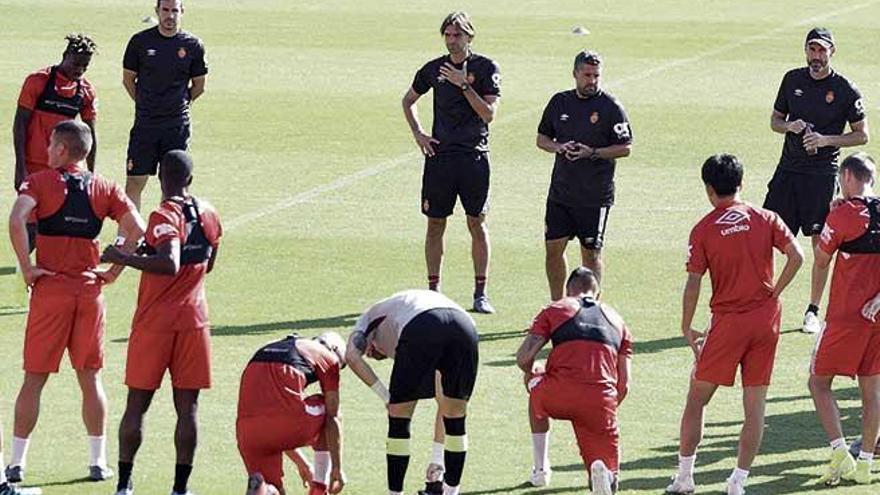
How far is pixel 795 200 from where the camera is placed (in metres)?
16.6

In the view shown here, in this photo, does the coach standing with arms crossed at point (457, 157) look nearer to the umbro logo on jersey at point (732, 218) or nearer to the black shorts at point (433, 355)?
the umbro logo on jersey at point (732, 218)

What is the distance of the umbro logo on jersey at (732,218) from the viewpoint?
11.6 metres

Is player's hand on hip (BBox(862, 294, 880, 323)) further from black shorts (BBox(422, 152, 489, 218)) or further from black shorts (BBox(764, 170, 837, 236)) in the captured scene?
black shorts (BBox(422, 152, 489, 218))

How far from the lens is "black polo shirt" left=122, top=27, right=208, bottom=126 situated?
18.3 metres

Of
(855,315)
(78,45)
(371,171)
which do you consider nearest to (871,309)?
(855,315)

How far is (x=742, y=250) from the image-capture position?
11539 mm

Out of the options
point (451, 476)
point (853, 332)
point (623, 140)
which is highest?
point (623, 140)

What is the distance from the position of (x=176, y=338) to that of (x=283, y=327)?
496 cm

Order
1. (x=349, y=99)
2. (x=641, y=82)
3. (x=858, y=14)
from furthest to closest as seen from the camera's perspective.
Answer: (x=858, y=14), (x=641, y=82), (x=349, y=99)

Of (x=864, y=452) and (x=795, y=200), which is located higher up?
(x=795, y=200)

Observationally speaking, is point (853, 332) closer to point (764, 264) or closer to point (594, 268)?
point (764, 264)

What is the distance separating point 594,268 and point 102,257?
5853mm

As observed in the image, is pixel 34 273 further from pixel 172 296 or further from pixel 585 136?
pixel 585 136

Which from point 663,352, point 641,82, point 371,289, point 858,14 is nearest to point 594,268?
point 663,352
